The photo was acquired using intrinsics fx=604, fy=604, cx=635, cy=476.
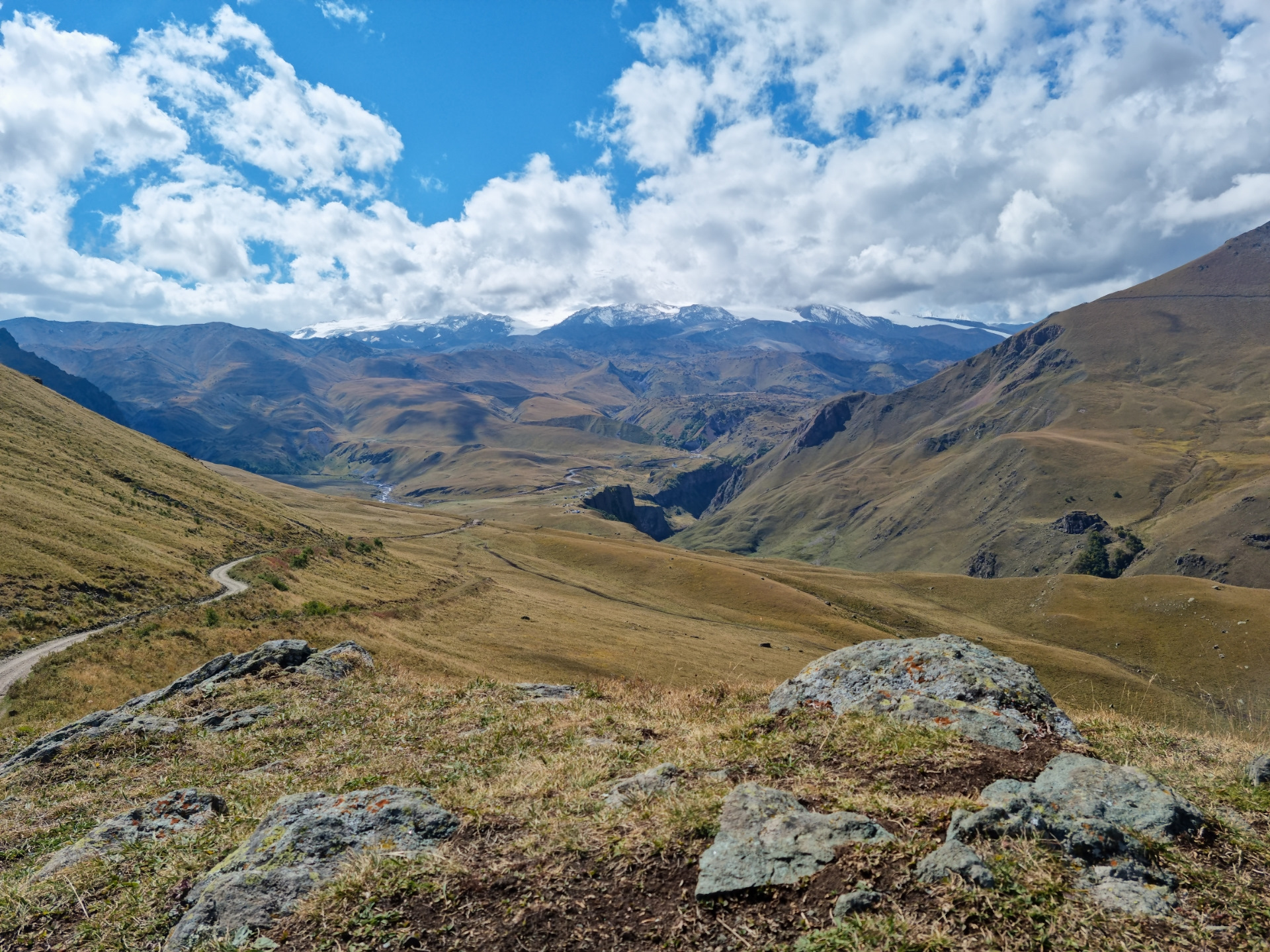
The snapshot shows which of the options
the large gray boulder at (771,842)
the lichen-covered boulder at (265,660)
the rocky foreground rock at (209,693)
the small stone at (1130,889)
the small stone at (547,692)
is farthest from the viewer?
the lichen-covered boulder at (265,660)

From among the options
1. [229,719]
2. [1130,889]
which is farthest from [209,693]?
[1130,889]

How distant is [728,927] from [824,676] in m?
9.10

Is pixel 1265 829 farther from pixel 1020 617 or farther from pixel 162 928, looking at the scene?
pixel 1020 617

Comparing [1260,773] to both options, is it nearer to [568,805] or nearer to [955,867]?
[955,867]

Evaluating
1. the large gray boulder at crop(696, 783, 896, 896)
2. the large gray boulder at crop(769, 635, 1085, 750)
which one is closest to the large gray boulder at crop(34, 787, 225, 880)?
the large gray boulder at crop(696, 783, 896, 896)

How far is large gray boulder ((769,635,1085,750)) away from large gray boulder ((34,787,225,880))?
11771 millimetres

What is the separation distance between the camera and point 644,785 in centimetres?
991

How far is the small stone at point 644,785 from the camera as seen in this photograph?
938 cm

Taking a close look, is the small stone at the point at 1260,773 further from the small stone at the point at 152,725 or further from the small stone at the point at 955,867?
the small stone at the point at 152,725

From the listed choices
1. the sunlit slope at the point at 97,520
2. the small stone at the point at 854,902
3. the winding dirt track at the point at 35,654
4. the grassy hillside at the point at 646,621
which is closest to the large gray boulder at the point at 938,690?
the grassy hillside at the point at 646,621

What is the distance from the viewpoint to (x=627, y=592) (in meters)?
116

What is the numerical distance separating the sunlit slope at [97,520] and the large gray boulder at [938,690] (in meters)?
45.3

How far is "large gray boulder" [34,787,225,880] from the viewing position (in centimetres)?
959

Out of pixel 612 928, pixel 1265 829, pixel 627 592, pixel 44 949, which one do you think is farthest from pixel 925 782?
pixel 627 592
